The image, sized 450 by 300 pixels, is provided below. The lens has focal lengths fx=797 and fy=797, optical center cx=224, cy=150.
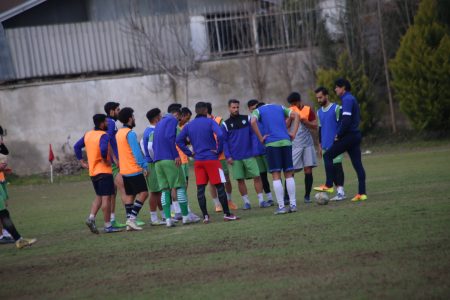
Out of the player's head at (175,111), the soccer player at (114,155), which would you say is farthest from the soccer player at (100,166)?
the player's head at (175,111)

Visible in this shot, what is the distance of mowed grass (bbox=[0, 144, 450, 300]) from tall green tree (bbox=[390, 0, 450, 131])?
13.0 metres

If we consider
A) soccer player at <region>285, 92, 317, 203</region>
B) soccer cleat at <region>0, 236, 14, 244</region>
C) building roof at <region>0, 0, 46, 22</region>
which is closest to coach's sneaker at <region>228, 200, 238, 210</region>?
soccer player at <region>285, 92, 317, 203</region>

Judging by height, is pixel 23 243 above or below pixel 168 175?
below

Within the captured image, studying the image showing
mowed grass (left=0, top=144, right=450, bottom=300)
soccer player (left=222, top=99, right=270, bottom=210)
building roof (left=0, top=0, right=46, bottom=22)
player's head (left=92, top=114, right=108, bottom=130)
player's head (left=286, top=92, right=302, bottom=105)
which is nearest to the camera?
mowed grass (left=0, top=144, right=450, bottom=300)

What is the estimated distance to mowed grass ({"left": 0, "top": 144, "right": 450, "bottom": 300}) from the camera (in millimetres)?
7832

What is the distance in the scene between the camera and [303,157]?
15570 mm

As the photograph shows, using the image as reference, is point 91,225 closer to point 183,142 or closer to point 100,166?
point 100,166

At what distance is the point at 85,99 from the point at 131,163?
57.7 feet

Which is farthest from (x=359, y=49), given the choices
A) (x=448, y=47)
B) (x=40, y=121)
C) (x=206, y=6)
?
(x=40, y=121)

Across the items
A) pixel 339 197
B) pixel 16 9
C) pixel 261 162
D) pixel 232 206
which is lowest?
pixel 232 206

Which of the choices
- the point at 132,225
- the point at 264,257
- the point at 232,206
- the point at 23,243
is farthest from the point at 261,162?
the point at 264,257

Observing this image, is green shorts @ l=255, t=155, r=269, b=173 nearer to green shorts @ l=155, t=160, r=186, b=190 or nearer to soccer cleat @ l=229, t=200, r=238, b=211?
soccer cleat @ l=229, t=200, r=238, b=211

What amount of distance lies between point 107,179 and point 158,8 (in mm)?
19525

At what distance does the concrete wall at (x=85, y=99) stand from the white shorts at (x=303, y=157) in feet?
51.7
